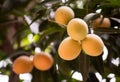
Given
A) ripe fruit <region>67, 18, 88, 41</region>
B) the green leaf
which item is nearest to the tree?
the green leaf

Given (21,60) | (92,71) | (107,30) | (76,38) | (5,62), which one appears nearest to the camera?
(76,38)

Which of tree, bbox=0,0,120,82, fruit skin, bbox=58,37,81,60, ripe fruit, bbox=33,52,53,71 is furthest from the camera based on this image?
ripe fruit, bbox=33,52,53,71

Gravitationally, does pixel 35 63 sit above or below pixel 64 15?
below

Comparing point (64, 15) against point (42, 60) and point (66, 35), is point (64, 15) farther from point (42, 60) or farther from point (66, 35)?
point (42, 60)

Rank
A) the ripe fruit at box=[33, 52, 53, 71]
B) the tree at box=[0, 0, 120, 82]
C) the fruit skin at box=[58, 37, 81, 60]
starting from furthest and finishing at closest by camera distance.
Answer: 1. the ripe fruit at box=[33, 52, 53, 71]
2. the tree at box=[0, 0, 120, 82]
3. the fruit skin at box=[58, 37, 81, 60]

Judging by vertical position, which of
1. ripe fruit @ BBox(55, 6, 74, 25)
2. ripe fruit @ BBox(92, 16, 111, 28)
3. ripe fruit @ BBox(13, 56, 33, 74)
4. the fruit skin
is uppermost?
ripe fruit @ BBox(55, 6, 74, 25)

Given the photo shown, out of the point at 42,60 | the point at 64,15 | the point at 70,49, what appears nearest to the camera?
the point at 70,49

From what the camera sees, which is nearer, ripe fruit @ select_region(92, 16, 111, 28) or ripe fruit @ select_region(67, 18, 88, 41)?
ripe fruit @ select_region(67, 18, 88, 41)

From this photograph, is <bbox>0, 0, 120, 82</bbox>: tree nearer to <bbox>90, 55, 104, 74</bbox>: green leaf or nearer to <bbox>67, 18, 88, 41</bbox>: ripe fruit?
<bbox>90, 55, 104, 74</bbox>: green leaf

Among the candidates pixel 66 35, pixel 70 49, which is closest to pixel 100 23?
pixel 66 35

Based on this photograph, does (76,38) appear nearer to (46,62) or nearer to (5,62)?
(46,62)

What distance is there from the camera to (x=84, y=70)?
77cm

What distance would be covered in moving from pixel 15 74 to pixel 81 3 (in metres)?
0.33

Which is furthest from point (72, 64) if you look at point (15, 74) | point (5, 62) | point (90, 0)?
point (5, 62)
